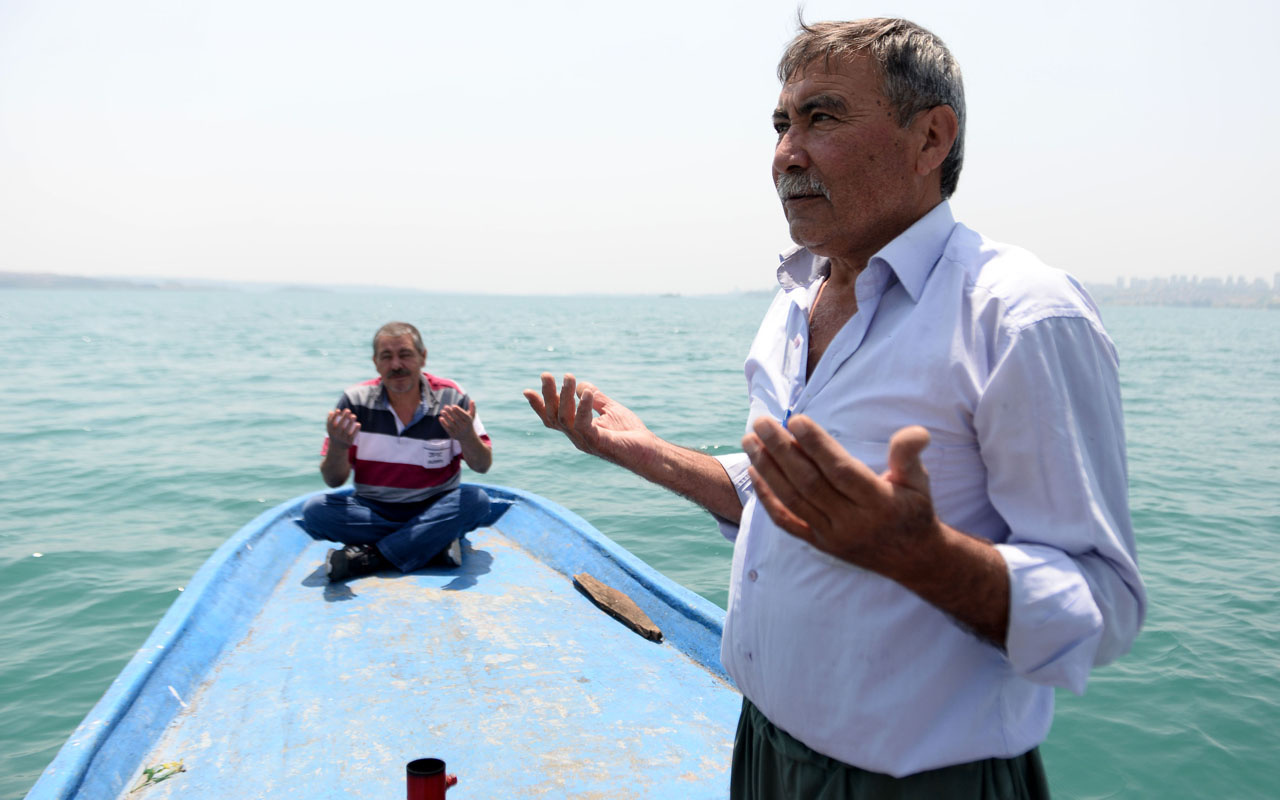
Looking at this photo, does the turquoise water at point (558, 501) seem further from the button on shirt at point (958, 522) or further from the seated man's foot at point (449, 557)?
the button on shirt at point (958, 522)

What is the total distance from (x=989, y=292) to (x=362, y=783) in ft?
8.43

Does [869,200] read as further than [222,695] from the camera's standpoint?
No

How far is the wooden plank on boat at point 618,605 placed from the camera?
4176 mm

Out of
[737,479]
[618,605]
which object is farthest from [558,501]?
[737,479]

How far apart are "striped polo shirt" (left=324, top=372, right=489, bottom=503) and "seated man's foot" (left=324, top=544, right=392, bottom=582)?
327 millimetres

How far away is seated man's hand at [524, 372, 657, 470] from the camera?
1.79 m

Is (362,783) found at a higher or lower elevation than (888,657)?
lower

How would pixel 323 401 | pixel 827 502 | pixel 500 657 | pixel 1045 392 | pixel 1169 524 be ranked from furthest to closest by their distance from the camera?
1. pixel 323 401
2. pixel 1169 524
3. pixel 500 657
4. pixel 1045 392
5. pixel 827 502

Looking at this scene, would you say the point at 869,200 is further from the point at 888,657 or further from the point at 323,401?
the point at 323,401

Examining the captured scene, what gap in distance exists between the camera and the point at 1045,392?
118 cm

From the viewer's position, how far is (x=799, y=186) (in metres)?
1.60

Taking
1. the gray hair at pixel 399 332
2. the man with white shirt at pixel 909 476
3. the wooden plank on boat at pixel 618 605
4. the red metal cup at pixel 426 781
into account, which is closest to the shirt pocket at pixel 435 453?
the gray hair at pixel 399 332

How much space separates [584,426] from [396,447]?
370 centimetres

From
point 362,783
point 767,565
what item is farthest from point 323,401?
point 767,565
